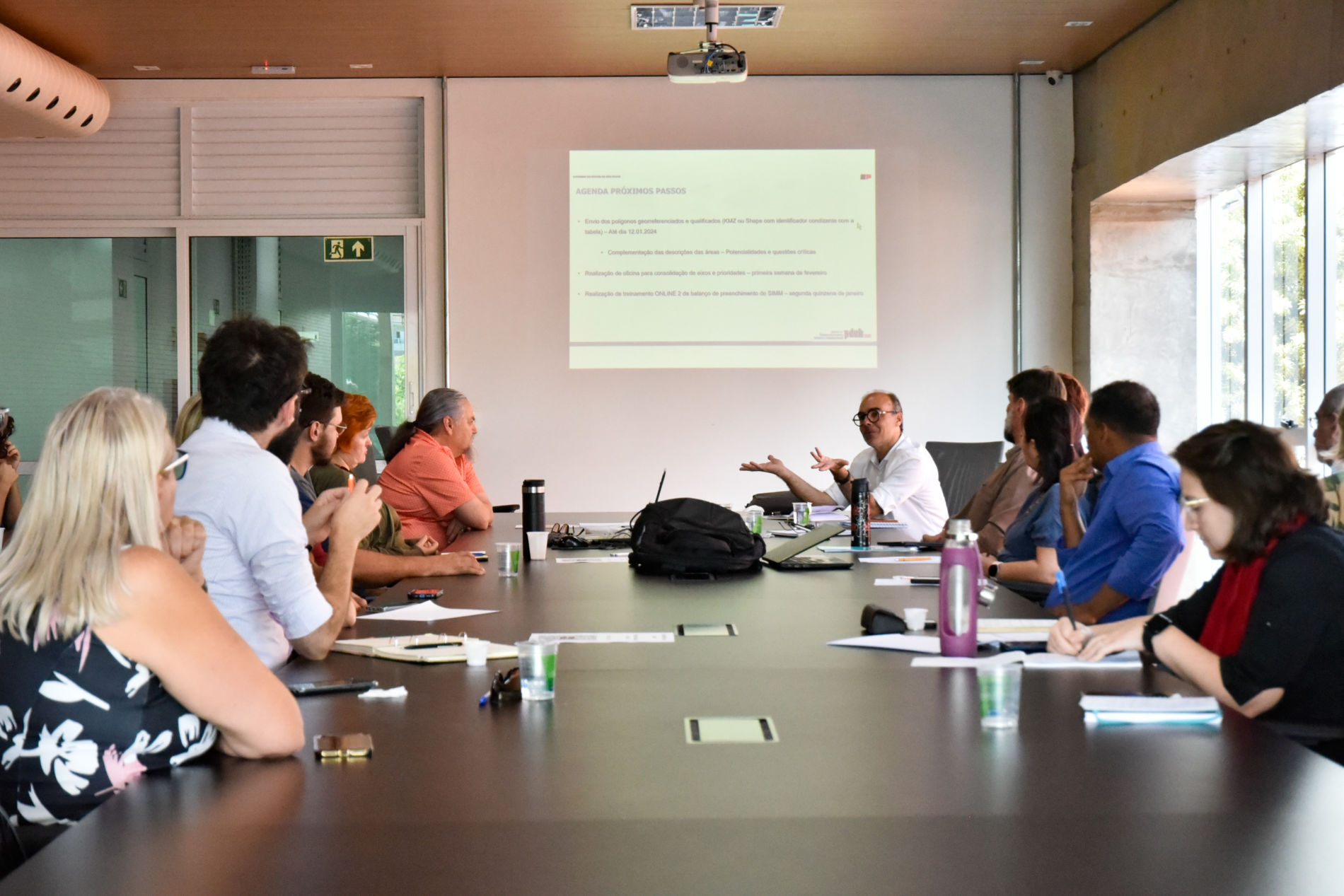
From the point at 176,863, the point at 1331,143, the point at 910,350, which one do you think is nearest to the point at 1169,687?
the point at 176,863

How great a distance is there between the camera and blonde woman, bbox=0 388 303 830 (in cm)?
146

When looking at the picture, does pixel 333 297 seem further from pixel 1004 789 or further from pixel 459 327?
pixel 1004 789

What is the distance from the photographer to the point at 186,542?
1.81m

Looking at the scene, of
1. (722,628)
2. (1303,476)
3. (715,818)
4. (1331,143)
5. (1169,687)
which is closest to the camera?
(715,818)

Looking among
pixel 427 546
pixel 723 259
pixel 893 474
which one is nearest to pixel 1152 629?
pixel 427 546

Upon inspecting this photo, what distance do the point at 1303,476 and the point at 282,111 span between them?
6.42 m

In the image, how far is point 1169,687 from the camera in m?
1.83

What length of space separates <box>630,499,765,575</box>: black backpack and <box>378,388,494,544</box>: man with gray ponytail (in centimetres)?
154

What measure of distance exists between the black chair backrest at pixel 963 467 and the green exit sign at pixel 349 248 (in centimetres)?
342

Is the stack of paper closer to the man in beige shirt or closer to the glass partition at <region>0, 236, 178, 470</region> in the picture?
the man in beige shirt

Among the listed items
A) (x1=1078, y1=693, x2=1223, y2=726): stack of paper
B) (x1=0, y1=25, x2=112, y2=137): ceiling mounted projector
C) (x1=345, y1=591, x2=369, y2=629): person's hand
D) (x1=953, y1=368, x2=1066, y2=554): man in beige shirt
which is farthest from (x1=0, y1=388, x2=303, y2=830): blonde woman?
(x1=0, y1=25, x2=112, y2=137): ceiling mounted projector

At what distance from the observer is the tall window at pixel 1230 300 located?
6547mm

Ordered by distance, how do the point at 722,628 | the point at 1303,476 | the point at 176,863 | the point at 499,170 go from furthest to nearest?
the point at 499,170, the point at 722,628, the point at 1303,476, the point at 176,863

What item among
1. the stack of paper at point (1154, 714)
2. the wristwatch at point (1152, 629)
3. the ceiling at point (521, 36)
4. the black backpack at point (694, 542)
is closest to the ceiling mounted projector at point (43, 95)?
the ceiling at point (521, 36)
